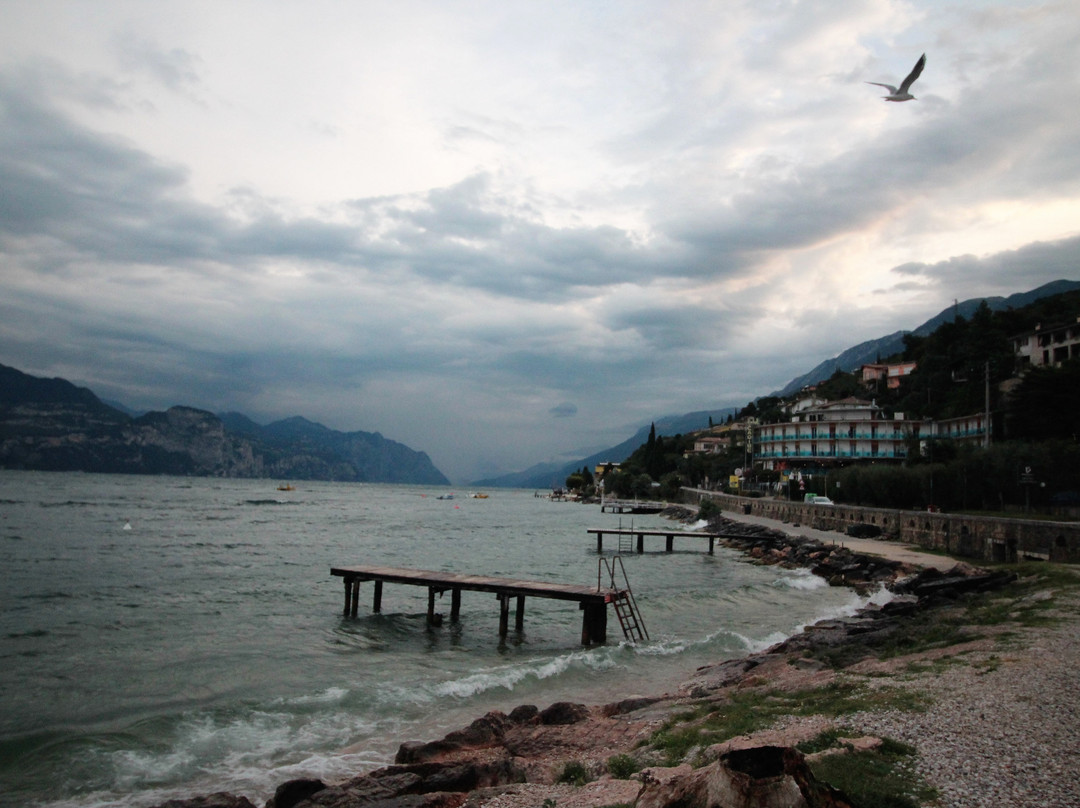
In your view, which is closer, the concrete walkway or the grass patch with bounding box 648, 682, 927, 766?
the grass patch with bounding box 648, 682, 927, 766

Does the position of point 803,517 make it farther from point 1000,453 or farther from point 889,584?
point 889,584

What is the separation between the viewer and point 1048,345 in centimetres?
7575

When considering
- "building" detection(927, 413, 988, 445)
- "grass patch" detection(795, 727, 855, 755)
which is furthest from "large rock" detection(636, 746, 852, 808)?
"building" detection(927, 413, 988, 445)

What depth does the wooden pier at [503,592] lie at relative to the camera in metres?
21.0

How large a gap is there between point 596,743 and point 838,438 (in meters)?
89.1

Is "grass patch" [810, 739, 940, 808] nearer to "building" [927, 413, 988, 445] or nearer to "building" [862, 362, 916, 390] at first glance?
"building" [927, 413, 988, 445]

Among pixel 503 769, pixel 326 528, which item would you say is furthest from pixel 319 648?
pixel 326 528

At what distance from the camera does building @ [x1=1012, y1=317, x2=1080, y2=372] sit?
233 feet

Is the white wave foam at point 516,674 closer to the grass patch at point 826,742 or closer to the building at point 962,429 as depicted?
the grass patch at point 826,742

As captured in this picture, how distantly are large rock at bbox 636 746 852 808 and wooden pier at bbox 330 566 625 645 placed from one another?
16037 millimetres

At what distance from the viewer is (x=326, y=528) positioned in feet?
215

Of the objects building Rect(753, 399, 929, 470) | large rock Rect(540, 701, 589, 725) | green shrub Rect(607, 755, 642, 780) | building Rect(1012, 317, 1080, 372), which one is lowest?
large rock Rect(540, 701, 589, 725)

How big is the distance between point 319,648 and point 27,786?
360 inches

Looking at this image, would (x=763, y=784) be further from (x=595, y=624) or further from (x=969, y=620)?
(x=595, y=624)
